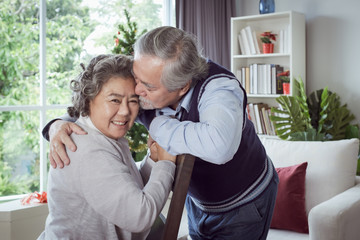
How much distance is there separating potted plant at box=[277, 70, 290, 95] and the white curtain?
0.81 m

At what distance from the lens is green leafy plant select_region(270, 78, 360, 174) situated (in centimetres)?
435

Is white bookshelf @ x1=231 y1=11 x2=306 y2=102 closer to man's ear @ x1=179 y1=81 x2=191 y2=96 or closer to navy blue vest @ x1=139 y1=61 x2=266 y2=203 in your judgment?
navy blue vest @ x1=139 y1=61 x2=266 y2=203

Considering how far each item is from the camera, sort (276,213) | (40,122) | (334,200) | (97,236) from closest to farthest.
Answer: (97,236) < (334,200) < (276,213) < (40,122)

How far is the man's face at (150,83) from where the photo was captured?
1467 millimetres

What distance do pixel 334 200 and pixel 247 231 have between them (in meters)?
1.01

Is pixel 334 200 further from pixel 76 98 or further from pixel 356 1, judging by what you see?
pixel 356 1

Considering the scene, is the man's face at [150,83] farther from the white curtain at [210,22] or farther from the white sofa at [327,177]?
the white curtain at [210,22]

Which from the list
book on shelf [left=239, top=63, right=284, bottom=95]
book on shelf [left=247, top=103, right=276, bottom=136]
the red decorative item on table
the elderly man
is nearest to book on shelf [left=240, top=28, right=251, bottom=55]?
book on shelf [left=239, top=63, right=284, bottom=95]

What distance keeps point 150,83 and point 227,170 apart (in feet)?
A: 1.37

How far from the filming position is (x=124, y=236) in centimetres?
141

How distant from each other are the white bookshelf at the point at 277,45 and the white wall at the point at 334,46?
0.49 ft

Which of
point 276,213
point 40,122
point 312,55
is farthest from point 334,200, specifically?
point 40,122

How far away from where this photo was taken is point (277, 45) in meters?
4.92

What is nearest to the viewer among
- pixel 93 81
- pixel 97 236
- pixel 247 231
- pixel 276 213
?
pixel 97 236
